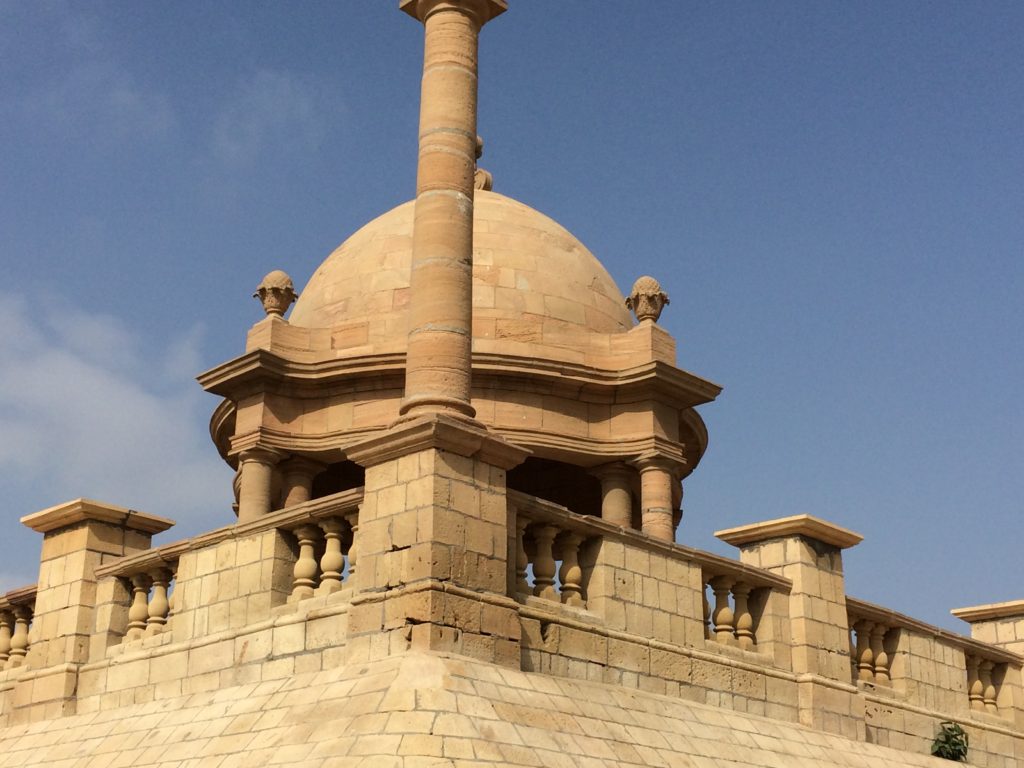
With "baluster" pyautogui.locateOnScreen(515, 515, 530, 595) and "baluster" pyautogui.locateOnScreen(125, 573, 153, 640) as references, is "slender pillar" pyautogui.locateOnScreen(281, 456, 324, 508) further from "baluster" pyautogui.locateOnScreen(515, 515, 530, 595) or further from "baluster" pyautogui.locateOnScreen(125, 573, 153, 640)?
"baluster" pyautogui.locateOnScreen(515, 515, 530, 595)

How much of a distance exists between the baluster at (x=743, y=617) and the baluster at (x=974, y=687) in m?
4.30

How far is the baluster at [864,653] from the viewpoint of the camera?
15.4 metres

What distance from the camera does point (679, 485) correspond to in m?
21.0

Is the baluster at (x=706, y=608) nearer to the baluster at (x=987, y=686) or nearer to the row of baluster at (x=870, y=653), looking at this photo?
the row of baluster at (x=870, y=653)

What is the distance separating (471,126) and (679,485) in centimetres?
892

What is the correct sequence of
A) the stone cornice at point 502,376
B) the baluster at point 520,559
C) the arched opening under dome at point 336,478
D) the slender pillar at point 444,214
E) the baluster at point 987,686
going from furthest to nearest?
the arched opening under dome at point 336,478 < the stone cornice at point 502,376 < the baluster at point 987,686 < the slender pillar at point 444,214 < the baluster at point 520,559

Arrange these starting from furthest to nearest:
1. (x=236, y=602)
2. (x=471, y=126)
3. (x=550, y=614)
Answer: (x=471, y=126), (x=236, y=602), (x=550, y=614)

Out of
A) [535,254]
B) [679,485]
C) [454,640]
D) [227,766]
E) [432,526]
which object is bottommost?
[227,766]

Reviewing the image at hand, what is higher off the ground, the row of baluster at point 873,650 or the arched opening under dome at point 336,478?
the arched opening under dome at point 336,478

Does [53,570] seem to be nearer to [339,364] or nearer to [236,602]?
[236,602]

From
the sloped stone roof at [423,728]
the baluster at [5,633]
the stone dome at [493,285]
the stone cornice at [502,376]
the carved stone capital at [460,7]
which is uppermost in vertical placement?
the stone dome at [493,285]

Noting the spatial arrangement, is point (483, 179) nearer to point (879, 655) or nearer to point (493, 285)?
point (493, 285)

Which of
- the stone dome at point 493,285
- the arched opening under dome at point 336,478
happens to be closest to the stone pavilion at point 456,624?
the stone dome at point 493,285

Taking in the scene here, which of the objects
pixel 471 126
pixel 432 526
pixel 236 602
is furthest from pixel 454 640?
pixel 471 126
